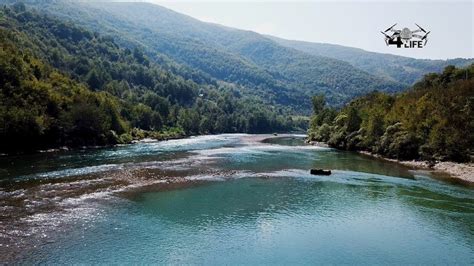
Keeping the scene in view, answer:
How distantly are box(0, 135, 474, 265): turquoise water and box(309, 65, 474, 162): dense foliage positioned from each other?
1343 cm

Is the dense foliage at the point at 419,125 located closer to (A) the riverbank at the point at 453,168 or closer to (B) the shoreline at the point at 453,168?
(B) the shoreline at the point at 453,168

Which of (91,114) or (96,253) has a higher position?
(91,114)

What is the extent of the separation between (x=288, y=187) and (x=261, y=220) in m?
19.0

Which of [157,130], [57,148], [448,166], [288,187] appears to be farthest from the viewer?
[157,130]

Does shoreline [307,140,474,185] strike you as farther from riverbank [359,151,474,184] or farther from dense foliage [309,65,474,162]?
dense foliage [309,65,474,162]

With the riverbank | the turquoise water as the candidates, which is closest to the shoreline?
the riverbank

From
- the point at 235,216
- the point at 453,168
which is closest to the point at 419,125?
the point at 453,168

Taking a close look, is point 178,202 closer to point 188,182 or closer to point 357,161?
point 188,182

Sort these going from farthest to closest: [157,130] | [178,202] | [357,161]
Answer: [157,130]
[357,161]
[178,202]

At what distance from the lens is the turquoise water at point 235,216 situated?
36.2 metres

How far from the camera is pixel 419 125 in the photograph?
97.2m

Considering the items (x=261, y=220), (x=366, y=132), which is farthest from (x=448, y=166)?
(x=261, y=220)

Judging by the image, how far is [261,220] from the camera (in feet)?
152

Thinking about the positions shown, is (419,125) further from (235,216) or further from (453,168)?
(235,216)
